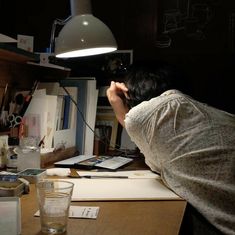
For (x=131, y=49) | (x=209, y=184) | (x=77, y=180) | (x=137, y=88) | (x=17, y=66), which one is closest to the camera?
(x=209, y=184)

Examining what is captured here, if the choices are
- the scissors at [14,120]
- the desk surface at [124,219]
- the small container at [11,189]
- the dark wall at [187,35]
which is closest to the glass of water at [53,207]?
the desk surface at [124,219]

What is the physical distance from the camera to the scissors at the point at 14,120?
5.06 feet

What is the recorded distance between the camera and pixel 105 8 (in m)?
2.14

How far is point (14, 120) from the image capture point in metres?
1.55

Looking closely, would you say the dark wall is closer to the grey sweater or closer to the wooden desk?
the grey sweater

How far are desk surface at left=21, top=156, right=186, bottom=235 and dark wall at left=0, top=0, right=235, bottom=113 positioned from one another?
1.10m

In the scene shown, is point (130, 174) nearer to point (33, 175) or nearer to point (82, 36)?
point (33, 175)

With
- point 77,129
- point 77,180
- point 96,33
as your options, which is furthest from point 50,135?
point 96,33

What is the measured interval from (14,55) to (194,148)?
2.76 ft

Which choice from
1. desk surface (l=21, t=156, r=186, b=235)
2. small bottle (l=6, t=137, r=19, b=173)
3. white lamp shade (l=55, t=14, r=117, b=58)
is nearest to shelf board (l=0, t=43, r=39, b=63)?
white lamp shade (l=55, t=14, r=117, b=58)

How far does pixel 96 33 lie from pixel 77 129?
628 millimetres

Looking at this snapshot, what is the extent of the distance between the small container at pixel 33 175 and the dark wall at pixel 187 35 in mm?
934

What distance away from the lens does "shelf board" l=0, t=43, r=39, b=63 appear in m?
1.35

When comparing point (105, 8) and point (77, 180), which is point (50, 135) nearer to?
point (77, 180)
